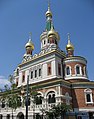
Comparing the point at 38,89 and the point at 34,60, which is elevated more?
the point at 34,60

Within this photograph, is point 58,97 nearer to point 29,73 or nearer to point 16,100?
point 16,100

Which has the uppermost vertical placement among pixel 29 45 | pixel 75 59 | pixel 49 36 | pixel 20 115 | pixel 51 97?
pixel 49 36

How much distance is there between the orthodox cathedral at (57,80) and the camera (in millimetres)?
26984

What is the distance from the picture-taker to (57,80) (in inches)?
1056

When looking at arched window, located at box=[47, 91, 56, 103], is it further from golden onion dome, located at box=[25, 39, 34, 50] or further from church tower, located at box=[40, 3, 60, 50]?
golden onion dome, located at box=[25, 39, 34, 50]

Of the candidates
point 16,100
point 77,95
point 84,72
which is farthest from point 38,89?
point 84,72

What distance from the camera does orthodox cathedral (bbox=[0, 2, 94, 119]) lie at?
27.0 m

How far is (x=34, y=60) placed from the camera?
3500 centimetres

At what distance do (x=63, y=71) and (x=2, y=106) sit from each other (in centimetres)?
1464

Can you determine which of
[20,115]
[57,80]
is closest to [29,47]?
[57,80]

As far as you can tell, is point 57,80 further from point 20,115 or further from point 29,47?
point 29,47

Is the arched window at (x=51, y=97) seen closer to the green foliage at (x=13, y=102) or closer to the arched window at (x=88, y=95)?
the green foliage at (x=13, y=102)

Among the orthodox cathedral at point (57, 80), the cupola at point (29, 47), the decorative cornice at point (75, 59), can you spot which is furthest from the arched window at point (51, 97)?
the cupola at point (29, 47)

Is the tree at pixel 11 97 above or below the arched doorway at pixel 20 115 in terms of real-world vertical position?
above
